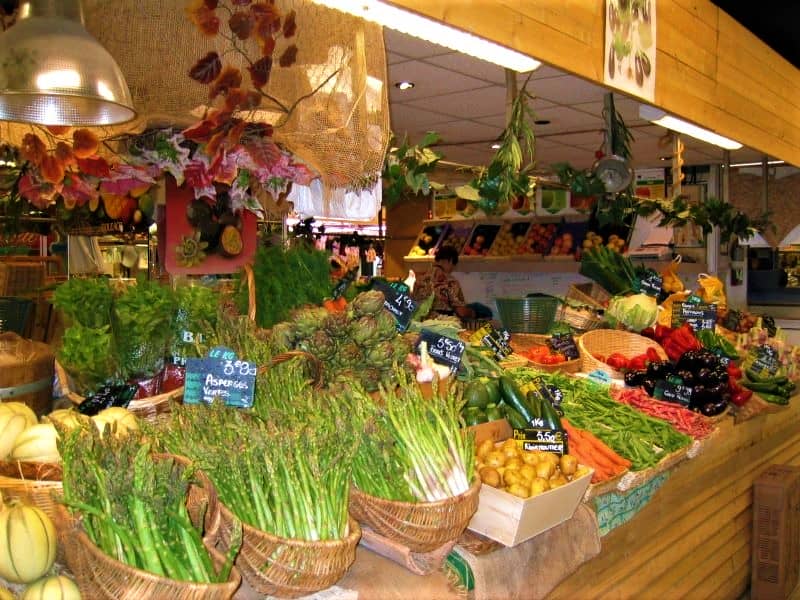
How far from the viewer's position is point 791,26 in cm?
657

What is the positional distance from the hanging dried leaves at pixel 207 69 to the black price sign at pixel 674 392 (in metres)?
2.83

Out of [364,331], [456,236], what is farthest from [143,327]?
[456,236]

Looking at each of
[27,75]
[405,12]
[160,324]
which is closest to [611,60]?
[405,12]

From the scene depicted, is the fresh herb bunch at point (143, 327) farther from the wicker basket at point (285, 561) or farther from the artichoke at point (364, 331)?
the wicker basket at point (285, 561)

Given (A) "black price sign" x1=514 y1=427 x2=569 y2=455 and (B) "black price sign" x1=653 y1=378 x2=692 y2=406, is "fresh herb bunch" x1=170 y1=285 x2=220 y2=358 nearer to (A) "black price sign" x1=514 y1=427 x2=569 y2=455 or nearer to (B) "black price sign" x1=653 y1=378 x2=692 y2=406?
(A) "black price sign" x1=514 y1=427 x2=569 y2=455

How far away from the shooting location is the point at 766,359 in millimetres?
4918

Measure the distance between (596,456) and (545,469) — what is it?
587 millimetres

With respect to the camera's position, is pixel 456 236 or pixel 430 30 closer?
pixel 430 30

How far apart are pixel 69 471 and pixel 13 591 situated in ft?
1.22

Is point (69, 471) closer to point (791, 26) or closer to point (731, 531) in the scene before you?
point (731, 531)

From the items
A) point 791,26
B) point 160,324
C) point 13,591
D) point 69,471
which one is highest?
point 791,26

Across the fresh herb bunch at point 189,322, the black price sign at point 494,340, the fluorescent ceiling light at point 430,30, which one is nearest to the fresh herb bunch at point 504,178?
the fluorescent ceiling light at point 430,30

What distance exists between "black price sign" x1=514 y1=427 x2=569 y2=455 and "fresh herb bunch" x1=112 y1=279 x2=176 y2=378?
135cm

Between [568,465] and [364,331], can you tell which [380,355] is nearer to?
[364,331]
